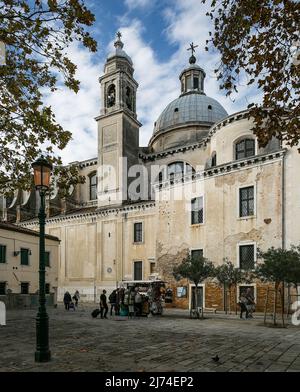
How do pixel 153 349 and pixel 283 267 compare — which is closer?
pixel 153 349

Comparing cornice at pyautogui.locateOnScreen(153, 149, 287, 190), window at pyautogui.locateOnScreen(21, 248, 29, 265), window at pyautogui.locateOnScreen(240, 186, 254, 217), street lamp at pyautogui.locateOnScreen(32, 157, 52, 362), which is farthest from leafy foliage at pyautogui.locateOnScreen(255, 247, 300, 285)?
window at pyautogui.locateOnScreen(21, 248, 29, 265)

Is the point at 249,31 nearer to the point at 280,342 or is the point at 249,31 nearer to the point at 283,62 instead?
the point at 283,62

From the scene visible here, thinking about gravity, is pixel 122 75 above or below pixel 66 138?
above

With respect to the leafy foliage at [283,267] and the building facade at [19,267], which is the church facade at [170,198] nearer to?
the leafy foliage at [283,267]

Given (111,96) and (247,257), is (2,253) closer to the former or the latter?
(247,257)

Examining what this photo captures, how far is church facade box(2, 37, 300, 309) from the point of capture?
953 inches

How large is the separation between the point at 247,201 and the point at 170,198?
637 centimetres

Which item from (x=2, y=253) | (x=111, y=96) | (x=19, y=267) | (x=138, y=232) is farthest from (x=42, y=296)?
(x=111, y=96)

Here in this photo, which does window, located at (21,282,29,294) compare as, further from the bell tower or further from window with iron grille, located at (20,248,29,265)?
the bell tower

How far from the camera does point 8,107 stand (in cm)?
1078

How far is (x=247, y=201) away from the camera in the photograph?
2517 cm

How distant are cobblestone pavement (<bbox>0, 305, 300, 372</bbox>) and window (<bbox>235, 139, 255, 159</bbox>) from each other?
16.7 m
